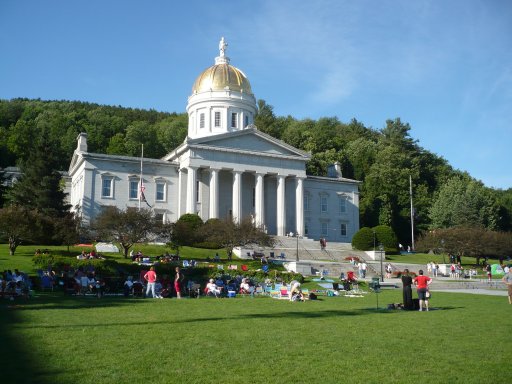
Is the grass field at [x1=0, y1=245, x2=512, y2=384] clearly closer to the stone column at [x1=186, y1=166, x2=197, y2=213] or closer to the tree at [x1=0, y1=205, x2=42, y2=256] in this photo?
the tree at [x1=0, y1=205, x2=42, y2=256]

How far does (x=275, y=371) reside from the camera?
902 cm

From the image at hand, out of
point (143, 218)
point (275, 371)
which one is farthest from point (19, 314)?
point (143, 218)

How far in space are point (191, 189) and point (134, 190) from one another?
6.70 m

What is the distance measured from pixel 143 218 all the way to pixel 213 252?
9841 millimetres

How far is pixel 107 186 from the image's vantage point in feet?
197

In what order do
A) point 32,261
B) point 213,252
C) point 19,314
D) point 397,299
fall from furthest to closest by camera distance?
point 213,252, point 32,261, point 397,299, point 19,314

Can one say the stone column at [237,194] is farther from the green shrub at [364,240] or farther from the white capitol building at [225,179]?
the green shrub at [364,240]

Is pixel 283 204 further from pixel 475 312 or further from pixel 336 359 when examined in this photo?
pixel 336 359

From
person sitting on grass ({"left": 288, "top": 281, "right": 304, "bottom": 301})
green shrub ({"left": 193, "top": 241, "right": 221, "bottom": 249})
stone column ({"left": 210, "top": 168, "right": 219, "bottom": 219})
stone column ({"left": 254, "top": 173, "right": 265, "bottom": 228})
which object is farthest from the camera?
stone column ({"left": 254, "top": 173, "right": 265, "bottom": 228})

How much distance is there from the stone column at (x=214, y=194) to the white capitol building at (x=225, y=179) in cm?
11

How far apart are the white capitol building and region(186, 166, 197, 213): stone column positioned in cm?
10

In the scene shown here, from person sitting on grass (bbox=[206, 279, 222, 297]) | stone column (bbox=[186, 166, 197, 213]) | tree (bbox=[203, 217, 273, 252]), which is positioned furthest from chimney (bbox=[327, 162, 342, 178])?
person sitting on grass (bbox=[206, 279, 222, 297])

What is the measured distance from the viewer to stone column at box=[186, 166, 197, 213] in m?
58.8

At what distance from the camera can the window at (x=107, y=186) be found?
2356 inches
